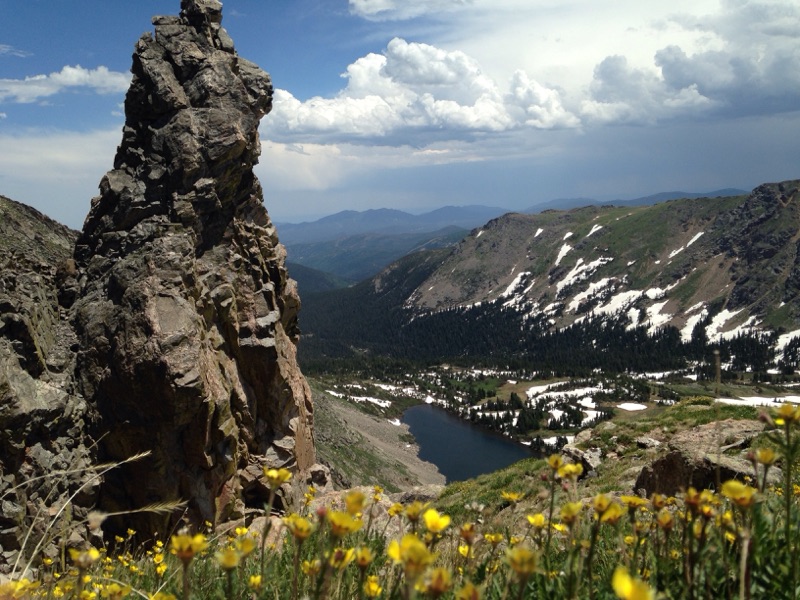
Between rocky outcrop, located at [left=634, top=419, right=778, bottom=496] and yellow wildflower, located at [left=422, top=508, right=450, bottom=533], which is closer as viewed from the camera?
yellow wildflower, located at [left=422, top=508, right=450, bottom=533]

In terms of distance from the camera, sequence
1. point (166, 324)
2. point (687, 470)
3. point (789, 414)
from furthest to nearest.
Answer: point (166, 324) < point (687, 470) < point (789, 414)

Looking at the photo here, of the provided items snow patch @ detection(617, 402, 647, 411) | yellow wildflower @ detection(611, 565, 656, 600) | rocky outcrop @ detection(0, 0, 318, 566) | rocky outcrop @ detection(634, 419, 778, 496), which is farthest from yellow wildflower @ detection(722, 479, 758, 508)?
snow patch @ detection(617, 402, 647, 411)

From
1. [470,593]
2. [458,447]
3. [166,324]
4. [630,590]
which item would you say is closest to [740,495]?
[630,590]

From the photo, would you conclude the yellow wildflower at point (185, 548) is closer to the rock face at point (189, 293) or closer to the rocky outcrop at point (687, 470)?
the rocky outcrop at point (687, 470)

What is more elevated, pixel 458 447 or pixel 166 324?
pixel 166 324

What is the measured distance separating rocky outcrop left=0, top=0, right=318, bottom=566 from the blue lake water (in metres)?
108

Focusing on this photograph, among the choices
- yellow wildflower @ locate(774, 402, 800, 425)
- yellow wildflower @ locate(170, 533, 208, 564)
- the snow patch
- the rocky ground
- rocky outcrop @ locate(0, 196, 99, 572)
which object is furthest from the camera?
the snow patch

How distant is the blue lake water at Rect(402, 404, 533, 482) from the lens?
142m

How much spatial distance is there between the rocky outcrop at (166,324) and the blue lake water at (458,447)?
107584mm

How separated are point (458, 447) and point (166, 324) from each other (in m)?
146

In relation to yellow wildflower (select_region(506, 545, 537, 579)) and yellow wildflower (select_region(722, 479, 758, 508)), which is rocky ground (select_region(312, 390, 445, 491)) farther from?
yellow wildflower (select_region(506, 545, 537, 579))

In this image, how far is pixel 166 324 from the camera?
23.0 m

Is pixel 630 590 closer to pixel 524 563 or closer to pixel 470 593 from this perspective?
pixel 524 563

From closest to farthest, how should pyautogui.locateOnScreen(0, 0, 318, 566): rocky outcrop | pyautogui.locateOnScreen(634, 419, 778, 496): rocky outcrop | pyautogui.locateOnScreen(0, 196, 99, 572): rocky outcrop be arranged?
pyautogui.locateOnScreen(634, 419, 778, 496): rocky outcrop, pyautogui.locateOnScreen(0, 196, 99, 572): rocky outcrop, pyautogui.locateOnScreen(0, 0, 318, 566): rocky outcrop
